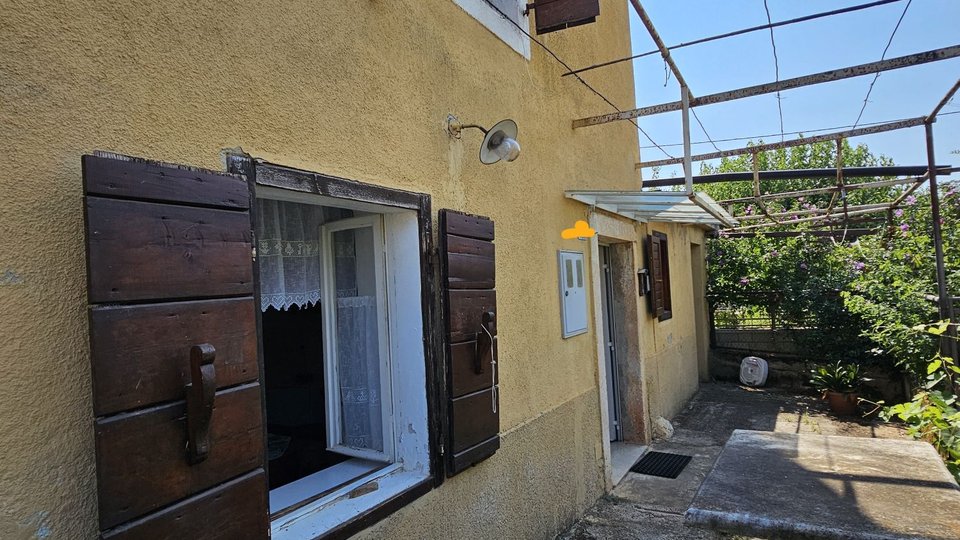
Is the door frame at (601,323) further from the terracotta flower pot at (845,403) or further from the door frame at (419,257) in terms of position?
the terracotta flower pot at (845,403)

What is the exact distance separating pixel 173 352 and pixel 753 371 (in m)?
10.5

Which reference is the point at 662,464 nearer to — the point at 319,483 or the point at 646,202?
the point at 646,202

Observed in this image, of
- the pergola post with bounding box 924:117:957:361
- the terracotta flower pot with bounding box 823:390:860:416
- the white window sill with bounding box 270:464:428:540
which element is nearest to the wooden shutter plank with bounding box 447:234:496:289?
the white window sill with bounding box 270:464:428:540

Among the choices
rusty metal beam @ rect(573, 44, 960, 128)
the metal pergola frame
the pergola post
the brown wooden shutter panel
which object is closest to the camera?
rusty metal beam @ rect(573, 44, 960, 128)

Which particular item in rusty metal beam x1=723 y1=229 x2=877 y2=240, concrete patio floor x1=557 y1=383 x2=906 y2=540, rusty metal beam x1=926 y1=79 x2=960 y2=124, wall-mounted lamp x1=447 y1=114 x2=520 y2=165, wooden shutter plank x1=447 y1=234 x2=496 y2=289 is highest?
rusty metal beam x1=926 y1=79 x2=960 y2=124

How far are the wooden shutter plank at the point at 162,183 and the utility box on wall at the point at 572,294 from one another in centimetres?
307

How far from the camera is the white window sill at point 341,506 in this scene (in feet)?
7.29

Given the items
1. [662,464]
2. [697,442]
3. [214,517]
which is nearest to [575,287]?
[662,464]

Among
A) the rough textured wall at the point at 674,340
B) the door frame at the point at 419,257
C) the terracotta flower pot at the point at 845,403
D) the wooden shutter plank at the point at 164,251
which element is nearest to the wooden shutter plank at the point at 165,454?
the door frame at the point at 419,257

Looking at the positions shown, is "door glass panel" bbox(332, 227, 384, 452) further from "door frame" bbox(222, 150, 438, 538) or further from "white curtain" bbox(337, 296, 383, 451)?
"door frame" bbox(222, 150, 438, 538)

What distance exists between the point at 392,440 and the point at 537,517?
5.24 ft

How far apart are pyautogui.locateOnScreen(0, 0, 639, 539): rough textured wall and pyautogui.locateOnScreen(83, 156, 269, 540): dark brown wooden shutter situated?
15cm

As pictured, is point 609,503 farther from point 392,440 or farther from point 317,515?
point 317,515

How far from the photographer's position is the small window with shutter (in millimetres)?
7129
